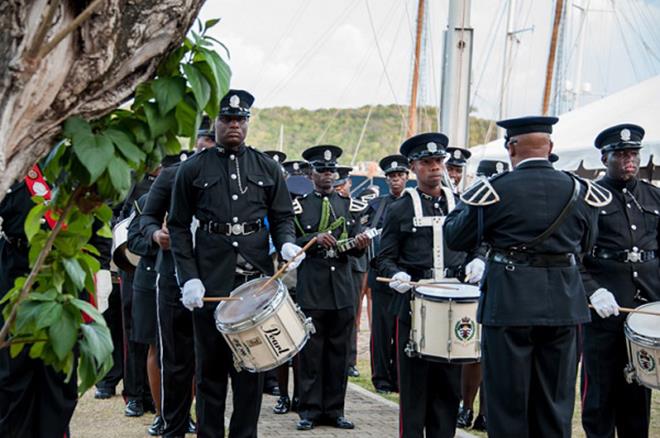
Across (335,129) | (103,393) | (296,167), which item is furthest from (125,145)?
(335,129)

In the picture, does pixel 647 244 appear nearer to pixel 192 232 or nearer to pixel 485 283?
pixel 485 283

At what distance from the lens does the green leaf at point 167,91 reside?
Result: 235 cm

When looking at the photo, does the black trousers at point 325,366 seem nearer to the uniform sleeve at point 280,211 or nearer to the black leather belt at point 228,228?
the uniform sleeve at point 280,211

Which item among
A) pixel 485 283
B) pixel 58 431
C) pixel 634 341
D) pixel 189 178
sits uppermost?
pixel 189 178

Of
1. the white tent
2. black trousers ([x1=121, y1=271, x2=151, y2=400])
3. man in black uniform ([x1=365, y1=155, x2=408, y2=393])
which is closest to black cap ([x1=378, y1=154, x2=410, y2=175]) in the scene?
man in black uniform ([x1=365, y1=155, x2=408, y2=393])

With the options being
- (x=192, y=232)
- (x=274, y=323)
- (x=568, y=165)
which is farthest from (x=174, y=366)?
(x=568, y=165)

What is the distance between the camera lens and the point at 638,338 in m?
6.16

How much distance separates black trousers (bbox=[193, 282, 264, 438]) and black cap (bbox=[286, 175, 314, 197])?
12.8 ft

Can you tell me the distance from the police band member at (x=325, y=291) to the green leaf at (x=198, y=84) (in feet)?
19.4

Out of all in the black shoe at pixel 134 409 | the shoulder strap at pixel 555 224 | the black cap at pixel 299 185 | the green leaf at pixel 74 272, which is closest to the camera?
the green leaf at pixel 74 272

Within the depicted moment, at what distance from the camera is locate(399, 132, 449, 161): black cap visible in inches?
279

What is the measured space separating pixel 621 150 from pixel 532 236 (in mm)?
2197

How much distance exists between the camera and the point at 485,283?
567 centimetres

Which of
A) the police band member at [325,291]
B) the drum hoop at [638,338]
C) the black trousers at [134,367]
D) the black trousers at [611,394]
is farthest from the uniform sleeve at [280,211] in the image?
the black trousers at [134,367]
